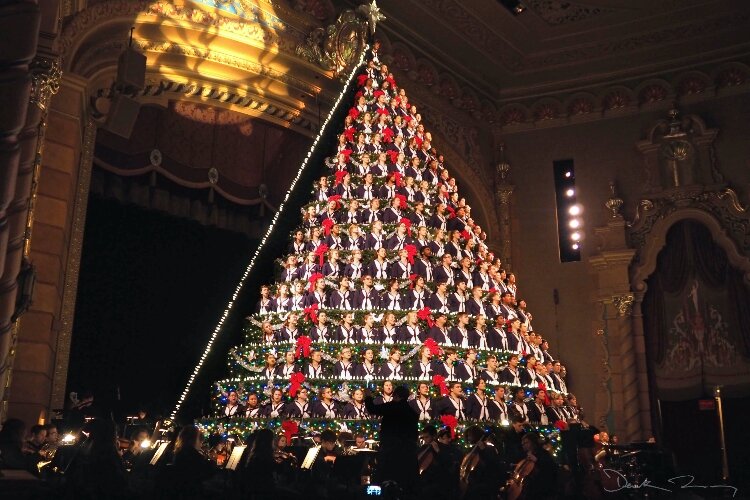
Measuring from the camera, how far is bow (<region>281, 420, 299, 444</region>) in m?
8.66

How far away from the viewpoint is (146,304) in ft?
41.4

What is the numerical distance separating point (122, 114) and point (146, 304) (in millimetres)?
3754

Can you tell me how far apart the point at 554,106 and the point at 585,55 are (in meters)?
1.31

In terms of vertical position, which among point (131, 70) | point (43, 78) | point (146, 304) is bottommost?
point (146, 304)

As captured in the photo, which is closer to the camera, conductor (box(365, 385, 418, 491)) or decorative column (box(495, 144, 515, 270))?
conductor (box(365, 385, 418, 491))

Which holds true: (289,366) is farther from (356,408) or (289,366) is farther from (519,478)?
(519,478)

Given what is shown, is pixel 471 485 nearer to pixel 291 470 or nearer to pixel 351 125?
pixel 291 470

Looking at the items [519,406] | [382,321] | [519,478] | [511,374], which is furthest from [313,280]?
[519,478]

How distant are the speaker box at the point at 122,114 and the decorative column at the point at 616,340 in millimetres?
10035

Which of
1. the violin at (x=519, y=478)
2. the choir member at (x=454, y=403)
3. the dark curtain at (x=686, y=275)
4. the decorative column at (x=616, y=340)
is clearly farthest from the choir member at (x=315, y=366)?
the dark curtain at (x=686, y=275)

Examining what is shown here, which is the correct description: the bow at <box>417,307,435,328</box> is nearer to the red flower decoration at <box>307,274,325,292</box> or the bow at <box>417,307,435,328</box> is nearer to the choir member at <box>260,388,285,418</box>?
the red flower decoration at <box>307,274,325,292</box>

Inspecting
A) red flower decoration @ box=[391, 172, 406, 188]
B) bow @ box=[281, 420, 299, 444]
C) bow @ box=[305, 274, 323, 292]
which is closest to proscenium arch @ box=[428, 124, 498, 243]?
red flower decoration @ box=[391, 172, 406, 188]

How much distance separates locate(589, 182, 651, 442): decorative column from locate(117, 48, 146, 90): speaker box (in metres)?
10.1

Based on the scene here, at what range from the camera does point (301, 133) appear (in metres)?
14.1
